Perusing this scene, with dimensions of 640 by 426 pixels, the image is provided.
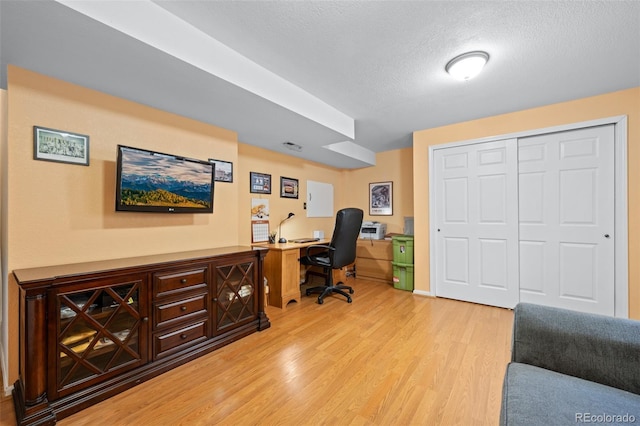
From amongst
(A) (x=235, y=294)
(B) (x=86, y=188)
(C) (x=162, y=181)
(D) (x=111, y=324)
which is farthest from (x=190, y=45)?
(A) (x=235, y=294)

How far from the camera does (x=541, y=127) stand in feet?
9.78

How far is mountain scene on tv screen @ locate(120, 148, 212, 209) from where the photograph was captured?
2.08 meters

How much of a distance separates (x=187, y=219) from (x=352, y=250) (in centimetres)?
216

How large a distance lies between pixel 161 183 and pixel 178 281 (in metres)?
0.88

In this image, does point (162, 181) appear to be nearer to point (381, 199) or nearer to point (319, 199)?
point (319, 199)

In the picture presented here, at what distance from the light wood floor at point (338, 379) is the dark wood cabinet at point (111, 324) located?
12 centimetres

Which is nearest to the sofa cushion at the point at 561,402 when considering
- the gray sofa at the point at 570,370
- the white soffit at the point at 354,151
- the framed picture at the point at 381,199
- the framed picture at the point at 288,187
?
the gray sofa at the point at 570,370

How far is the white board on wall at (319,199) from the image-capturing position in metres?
4.79

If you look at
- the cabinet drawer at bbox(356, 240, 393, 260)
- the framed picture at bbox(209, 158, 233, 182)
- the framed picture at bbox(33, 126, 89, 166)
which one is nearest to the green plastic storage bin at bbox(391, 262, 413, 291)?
the cabinet drawer at bbox(356, 240, 393, 260)

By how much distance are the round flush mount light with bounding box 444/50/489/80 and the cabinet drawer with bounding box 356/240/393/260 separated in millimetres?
2925

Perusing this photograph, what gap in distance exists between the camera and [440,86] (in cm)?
251

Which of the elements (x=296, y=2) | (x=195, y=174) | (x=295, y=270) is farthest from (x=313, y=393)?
(x=296, y=2)

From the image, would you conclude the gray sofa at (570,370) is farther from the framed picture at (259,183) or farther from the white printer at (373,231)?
the white printer at (373,231)

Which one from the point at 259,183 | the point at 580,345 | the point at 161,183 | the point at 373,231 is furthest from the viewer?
the point at 373,231
